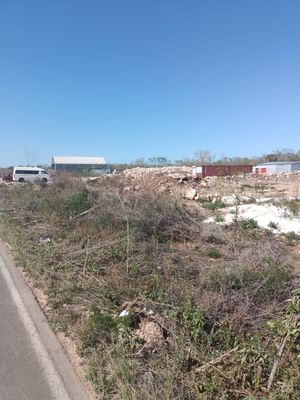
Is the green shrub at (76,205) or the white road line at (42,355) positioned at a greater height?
the green shrub at (76,205)

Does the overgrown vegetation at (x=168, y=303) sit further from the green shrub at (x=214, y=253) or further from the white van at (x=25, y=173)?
the white van at (x=25, y=173)

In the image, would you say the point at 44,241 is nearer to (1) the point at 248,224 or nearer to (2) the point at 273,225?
(1) the point at 248,224

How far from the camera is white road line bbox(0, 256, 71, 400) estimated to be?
12.7 ft

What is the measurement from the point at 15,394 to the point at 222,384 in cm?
193

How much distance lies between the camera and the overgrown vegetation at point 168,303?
12.3 feet

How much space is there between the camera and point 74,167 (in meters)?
90.1

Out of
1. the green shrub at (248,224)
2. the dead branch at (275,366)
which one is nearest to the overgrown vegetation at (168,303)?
the dead branch at (275,366)

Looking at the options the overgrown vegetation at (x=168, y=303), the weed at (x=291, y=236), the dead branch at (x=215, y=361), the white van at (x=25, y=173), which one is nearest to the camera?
the overgrown vegetation at (x=168, y=303)

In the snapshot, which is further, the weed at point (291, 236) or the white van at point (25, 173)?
the white van at point (25, 173)

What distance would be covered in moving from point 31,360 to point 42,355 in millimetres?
150

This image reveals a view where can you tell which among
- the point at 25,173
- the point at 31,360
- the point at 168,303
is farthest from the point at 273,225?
the point at 25,173

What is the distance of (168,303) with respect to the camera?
5527mm

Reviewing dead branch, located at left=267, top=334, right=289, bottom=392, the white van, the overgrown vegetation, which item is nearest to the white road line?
the overgrown vegetation

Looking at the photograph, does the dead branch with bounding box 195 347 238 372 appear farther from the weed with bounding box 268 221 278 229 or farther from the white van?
the white van
